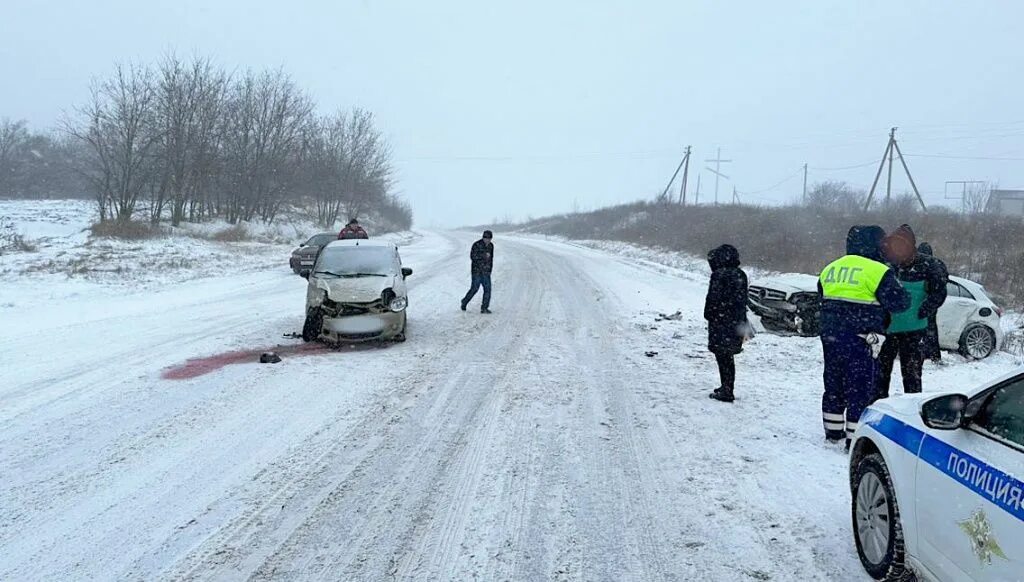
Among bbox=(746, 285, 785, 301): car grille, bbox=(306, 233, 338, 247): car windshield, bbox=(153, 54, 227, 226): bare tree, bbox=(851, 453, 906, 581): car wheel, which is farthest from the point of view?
bbox=(153, 54, 227, 226): bare tree

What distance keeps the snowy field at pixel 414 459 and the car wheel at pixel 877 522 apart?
0.47 feet

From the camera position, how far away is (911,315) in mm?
6391

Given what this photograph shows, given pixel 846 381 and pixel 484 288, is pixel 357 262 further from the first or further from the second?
pixel 846 381

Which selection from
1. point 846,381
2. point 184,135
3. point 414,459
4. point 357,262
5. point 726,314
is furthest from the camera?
point 184,135

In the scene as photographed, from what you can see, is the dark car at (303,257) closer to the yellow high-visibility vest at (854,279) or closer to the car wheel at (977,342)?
the car wheel at (977,342)

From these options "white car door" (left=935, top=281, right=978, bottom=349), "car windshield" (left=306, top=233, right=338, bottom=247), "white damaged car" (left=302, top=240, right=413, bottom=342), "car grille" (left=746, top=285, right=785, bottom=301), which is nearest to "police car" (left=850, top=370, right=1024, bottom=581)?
"white damaged car" (left=302, top=240, right=413, bottom=342)

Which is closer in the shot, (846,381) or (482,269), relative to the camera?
(846,381)

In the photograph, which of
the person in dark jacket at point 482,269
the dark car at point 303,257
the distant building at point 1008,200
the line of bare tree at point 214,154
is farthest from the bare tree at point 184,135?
the distant building at point 1008,200

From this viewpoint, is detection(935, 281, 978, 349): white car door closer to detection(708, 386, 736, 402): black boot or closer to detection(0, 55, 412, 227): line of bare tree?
detection(708, 386, 736, 402): black boot

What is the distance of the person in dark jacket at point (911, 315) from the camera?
6.41 m

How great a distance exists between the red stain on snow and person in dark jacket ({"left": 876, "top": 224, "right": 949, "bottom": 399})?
283 inches

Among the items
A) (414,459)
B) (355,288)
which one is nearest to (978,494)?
(414,459)

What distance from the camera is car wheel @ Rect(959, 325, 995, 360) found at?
36.6 feet

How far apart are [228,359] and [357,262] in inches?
111
